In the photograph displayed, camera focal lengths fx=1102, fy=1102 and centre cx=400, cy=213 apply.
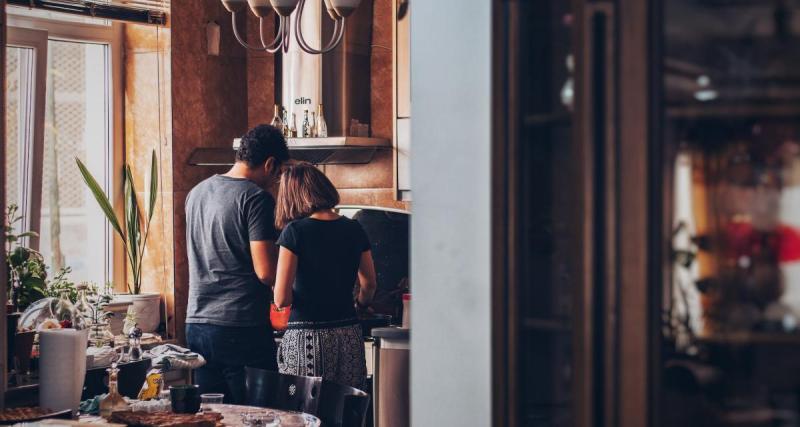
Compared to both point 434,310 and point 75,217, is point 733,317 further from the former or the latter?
point 75,217

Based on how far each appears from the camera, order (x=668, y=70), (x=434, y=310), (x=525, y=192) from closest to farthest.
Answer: (x=668, y=70) → (x=525, y=192) → (x=434, y=310)

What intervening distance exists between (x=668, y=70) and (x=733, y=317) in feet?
1.08

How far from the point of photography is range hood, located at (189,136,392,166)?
5.31 meters

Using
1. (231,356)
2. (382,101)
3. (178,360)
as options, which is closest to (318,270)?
(231,356)

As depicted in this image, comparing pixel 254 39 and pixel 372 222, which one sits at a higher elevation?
pixel 254 39

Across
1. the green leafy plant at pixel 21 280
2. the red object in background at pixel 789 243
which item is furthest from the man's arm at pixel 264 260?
the red object in background at pixel 789 243

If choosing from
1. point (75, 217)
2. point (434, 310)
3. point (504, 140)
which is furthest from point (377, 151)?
point (504, 140)

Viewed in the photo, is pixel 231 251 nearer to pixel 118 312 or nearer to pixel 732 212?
pixel 118 312

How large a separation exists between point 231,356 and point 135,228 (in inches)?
71.9

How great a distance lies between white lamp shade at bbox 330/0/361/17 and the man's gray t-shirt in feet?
2.30

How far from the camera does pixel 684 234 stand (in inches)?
56.6

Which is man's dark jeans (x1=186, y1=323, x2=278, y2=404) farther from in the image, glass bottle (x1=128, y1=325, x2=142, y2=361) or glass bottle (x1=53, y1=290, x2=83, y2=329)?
glass bottle (x1=53, y1=290, x2=83, y2=329)

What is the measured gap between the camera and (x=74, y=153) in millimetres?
5641

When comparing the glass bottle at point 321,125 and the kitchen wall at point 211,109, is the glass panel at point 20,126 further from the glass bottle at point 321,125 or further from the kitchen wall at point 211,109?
the glass bottle at point 321,125
